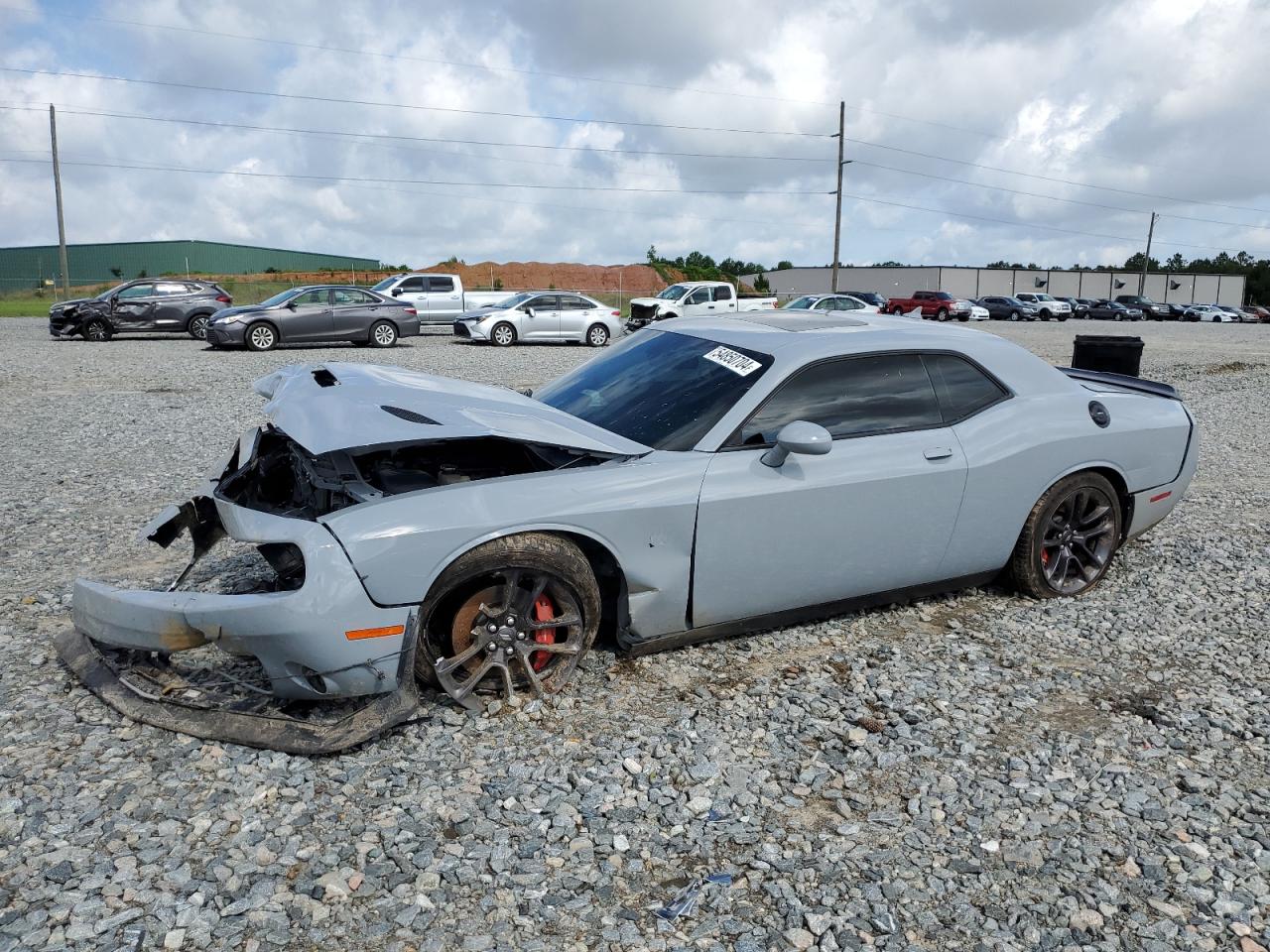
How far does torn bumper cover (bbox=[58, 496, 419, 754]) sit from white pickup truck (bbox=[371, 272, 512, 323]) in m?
24.2

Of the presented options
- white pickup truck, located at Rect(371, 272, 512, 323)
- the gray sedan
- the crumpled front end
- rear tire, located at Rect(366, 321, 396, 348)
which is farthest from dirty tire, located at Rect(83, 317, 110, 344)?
the crumpled front end

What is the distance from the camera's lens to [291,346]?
2120cm

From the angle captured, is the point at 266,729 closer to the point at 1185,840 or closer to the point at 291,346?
the point at 1185,840

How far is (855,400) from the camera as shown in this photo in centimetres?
441

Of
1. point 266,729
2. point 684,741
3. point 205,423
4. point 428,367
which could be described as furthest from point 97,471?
point 428,367

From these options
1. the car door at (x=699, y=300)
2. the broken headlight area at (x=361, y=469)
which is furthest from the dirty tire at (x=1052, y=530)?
the car door at (x=699, y=300)

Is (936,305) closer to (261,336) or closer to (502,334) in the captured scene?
(502,334)

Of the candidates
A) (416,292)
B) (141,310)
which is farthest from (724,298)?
(141,310)

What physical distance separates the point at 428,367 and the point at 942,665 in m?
14.0

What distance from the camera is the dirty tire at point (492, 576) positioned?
3.50 m

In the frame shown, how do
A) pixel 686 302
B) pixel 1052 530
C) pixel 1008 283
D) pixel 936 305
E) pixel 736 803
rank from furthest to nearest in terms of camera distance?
1. pixel 1008 283
2. pixel 936 305
3. pixel 686 302
4. pixel 1052 530
5. pixel 736 803

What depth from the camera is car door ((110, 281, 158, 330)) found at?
75.0ft

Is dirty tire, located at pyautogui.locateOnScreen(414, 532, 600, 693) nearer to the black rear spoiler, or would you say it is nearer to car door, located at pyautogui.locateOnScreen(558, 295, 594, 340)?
the black rear spoiler

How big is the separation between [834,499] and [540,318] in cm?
2045
